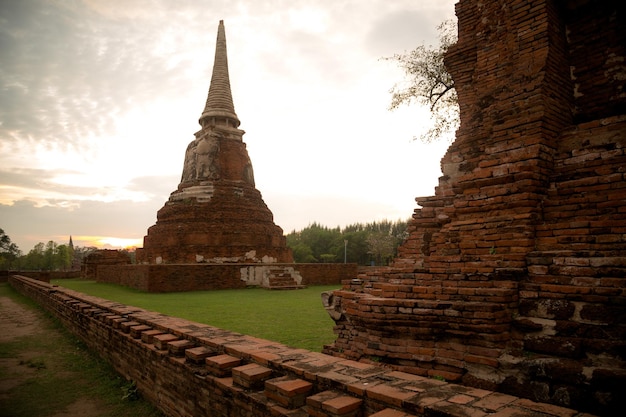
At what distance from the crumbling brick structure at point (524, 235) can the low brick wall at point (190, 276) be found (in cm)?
964

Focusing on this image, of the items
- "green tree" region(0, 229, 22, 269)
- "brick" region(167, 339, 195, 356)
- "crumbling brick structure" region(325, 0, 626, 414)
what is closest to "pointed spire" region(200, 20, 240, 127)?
"crumbling brick structure" region(325, 0, 626, 414)

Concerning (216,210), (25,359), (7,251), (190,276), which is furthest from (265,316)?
(7,251)

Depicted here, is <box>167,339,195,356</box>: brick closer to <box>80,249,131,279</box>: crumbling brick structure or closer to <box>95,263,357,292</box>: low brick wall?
<box>95,263,357,292</box>: low brick wall

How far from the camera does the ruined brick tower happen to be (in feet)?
56.1

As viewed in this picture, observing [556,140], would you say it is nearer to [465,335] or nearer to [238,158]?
[465,335]

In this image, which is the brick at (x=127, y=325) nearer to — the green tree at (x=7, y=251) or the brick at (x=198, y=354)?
the brick at (x=198, y=354)

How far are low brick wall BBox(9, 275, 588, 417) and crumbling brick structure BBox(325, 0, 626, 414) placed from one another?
0.69 m

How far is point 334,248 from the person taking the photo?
54750 mm

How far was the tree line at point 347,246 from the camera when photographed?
46.8 m

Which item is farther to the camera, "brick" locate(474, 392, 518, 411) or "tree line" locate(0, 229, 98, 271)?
"tree line" locate(0, 229, 98, 271)

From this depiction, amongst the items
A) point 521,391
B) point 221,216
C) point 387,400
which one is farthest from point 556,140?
point 221,216

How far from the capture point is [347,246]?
53000 millimetres

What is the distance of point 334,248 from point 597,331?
52259mm

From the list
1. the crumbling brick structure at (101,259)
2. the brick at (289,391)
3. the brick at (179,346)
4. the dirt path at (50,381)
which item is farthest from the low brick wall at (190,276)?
the brick at (289,391)
